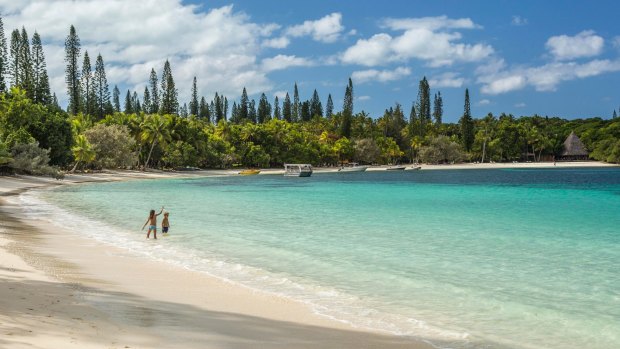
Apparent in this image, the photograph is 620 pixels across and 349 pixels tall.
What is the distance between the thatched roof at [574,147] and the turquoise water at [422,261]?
363ft

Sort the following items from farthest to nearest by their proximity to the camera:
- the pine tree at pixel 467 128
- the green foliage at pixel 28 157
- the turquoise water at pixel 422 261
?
the pine tree at pixel 467 128, the green foliage at pixel 28 157, the turquoise water at pixel 422 261

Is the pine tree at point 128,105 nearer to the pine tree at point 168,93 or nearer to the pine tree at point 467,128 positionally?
the pine tree at point 168,93

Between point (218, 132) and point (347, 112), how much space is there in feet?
128

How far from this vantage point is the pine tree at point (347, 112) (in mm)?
120000

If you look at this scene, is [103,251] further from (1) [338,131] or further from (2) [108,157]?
(1) [338,131]

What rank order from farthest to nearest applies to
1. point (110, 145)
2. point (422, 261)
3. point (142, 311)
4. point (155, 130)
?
point (155, 130), point (110, 145), point (422, 261), point (142, 311)

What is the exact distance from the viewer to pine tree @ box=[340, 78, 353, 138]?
394 ft

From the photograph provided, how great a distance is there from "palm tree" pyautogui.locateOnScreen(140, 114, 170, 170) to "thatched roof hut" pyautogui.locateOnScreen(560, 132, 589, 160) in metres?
100

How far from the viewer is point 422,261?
13.6 m

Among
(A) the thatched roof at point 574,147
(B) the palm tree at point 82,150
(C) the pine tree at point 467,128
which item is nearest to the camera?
(B) the palm tree at point 82,150

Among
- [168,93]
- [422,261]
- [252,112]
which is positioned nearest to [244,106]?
[252,112]

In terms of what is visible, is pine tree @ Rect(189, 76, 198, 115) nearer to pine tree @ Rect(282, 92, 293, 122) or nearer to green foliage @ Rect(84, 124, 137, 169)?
pine tree @ Rect(282, 92, 293, 122)

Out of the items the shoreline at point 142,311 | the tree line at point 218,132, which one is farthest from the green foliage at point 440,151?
the shoreline at point 142,311

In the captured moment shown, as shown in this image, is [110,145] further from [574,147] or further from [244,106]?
[574,147]
